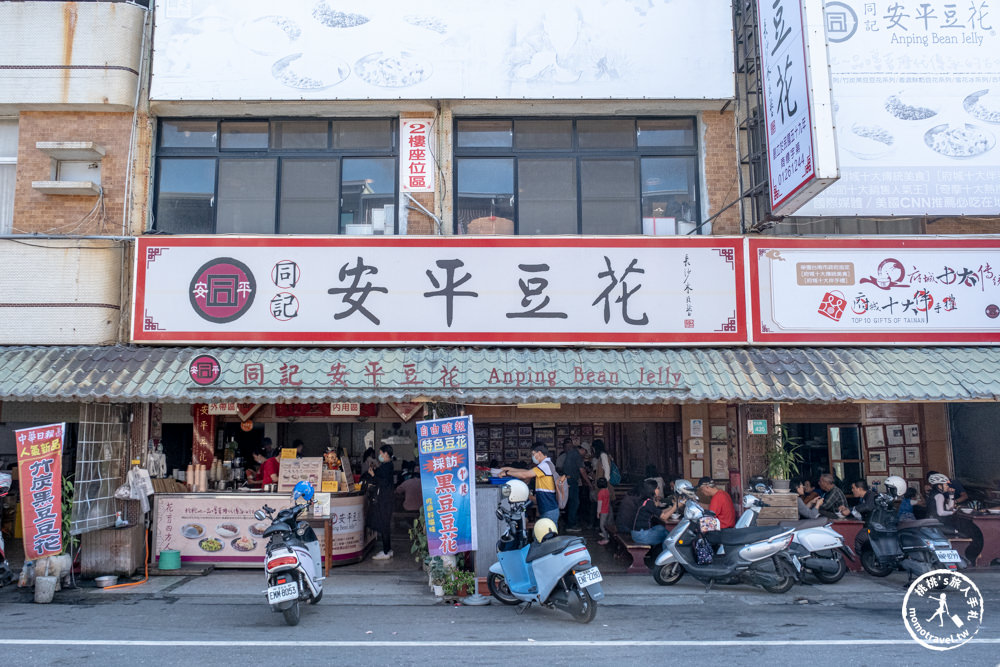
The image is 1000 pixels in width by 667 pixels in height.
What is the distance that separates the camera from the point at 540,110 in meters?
12.2

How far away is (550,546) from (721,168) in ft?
23.5

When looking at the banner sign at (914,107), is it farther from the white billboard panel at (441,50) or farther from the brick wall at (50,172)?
the brick wall at (50,172)

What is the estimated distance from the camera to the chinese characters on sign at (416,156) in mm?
12023

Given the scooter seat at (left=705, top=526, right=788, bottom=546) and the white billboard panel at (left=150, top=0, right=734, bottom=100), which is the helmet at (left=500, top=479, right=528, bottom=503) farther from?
the white billboard panel at (left=150, top=0, right=734, bottom=100)

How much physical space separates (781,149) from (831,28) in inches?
112

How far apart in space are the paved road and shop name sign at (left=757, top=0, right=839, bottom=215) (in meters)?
5.47

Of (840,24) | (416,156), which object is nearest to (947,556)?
(840,24)

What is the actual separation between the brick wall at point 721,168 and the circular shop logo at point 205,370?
319 inches

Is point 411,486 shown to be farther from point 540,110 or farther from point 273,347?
point 540,110

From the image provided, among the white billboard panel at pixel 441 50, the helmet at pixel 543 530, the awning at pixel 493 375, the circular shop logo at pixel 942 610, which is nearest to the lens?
the circular shop logo at pixel 942 610

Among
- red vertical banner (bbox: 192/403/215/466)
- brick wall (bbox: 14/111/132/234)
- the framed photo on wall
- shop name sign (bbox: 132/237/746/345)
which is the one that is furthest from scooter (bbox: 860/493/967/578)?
brick wall (bbox: 14/111/132/234)

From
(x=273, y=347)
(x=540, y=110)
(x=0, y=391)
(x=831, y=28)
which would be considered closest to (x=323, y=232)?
(x=273, y=347)

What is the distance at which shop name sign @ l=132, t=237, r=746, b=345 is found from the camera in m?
11.1

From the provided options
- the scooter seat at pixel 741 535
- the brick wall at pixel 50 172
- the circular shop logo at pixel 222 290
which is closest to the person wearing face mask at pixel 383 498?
the circular shop logo at pixel 222 290
